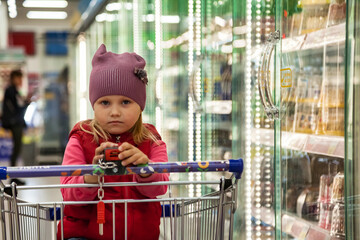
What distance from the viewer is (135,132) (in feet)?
6.32

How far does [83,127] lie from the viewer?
193cm

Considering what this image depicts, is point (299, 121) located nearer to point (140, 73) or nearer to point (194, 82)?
point (194, 82)

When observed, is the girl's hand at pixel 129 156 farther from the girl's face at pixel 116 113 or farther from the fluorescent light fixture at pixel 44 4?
the fluorescent light fixture at pixel 44 4

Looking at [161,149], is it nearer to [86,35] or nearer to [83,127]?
[83,127]

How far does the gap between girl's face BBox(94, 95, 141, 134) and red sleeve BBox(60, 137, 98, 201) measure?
0.38ft

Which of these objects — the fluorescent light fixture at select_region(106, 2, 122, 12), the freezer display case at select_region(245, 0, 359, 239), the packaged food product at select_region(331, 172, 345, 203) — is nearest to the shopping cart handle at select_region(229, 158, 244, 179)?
the freezer display case at select_region(245, 0, 359, 239)

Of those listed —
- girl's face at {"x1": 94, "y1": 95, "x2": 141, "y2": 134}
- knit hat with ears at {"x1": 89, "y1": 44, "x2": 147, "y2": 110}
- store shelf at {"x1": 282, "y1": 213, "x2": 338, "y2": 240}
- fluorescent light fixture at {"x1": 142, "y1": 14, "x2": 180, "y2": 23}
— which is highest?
fluorescent light fixture at {"x1": 142, "y1": 14, "x2": 180, "y2": 23}

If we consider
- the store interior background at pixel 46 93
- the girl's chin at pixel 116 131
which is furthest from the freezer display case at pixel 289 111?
the store interior background at pixel 46 93

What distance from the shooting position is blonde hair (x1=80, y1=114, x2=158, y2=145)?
1876 mm

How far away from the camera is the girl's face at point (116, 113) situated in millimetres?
1832

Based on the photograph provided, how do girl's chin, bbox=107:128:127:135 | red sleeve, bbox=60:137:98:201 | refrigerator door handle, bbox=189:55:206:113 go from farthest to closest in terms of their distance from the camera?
refrigerator door handle, bbox=189:55:206:113
girl's chin, bbox=107:128:127:135
red sleeve, bbox=60:137:98:201

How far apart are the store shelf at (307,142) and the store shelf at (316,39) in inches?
17.6

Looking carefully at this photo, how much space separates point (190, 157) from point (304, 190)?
1.64 metres

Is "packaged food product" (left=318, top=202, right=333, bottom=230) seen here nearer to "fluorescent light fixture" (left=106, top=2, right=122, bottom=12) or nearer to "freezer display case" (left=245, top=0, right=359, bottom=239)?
"freezer display case" (left=245, top=0, right=359, bottom=239)
